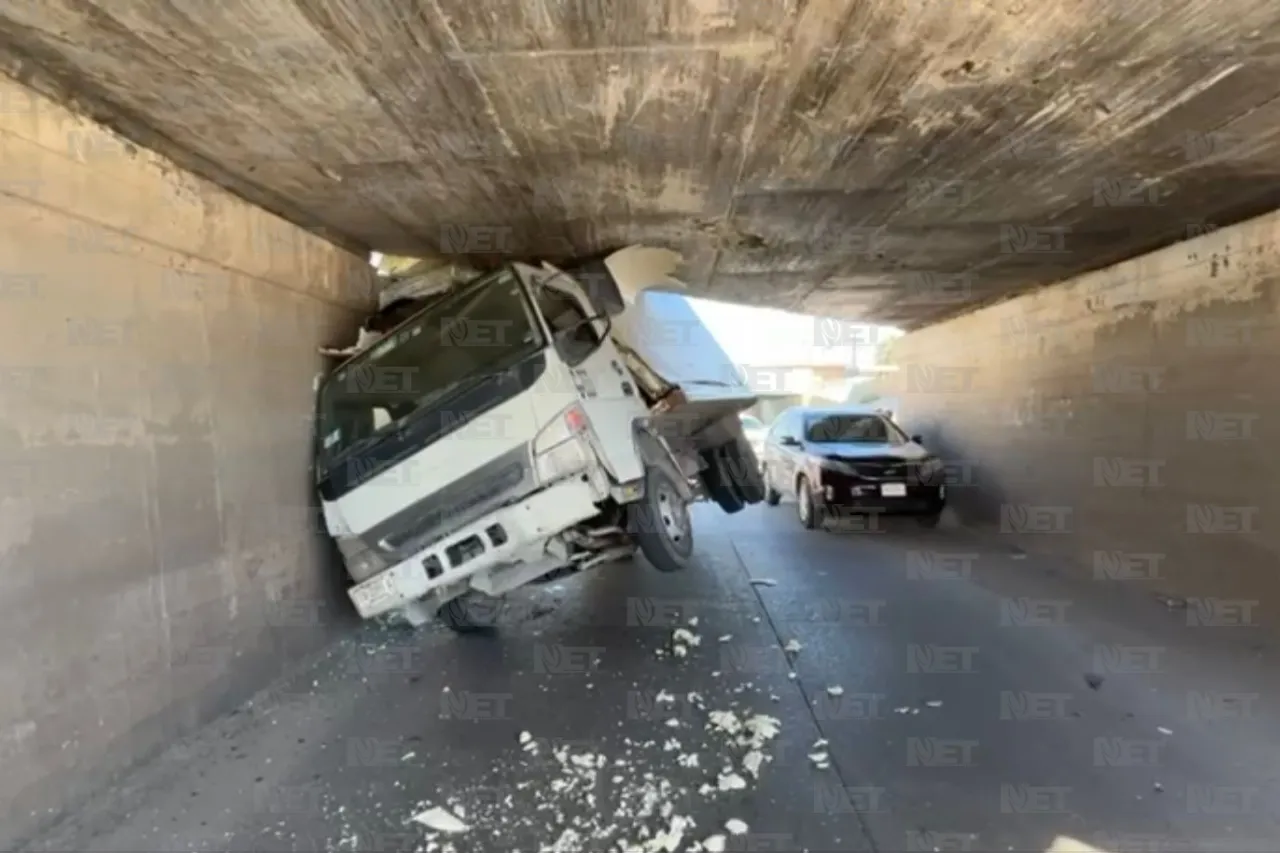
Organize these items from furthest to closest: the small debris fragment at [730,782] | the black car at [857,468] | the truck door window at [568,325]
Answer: the black car at [857,468] → the truck door window at [568,325] → the small debris fragment at [730,782]

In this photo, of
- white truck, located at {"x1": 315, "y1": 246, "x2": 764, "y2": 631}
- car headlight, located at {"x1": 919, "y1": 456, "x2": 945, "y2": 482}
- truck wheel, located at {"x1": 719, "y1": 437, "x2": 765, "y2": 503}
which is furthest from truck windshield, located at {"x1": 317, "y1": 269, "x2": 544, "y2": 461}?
car headlight, located at {"x1": 919, "y1": 456, "x2": 945, "y2": 482}

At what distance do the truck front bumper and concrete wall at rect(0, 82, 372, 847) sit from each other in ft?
2.37

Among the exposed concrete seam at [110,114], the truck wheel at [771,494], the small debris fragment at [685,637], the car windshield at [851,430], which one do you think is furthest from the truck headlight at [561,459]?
the truck wheel at [771,494]

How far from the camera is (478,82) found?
11.4ft

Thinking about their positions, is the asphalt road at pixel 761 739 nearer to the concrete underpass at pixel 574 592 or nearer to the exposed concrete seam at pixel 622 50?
the concrete underpass at pixel 574 592

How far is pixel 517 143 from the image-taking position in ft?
14.1

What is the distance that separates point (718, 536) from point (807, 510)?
3.84 ft

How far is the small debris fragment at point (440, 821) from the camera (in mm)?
3334

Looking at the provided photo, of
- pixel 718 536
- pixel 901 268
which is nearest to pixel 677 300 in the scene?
pixel 901 268

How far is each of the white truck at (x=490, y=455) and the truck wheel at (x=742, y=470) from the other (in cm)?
293

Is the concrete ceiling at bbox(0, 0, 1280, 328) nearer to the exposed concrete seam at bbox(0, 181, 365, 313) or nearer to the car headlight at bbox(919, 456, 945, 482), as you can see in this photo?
the exposed concrete seam at bbox(0, 181, 365, 313)

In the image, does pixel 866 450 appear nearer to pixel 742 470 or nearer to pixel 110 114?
pixel 742 470

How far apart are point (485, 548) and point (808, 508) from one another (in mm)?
6118

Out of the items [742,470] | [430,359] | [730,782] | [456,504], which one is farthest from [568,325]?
[742,470]
